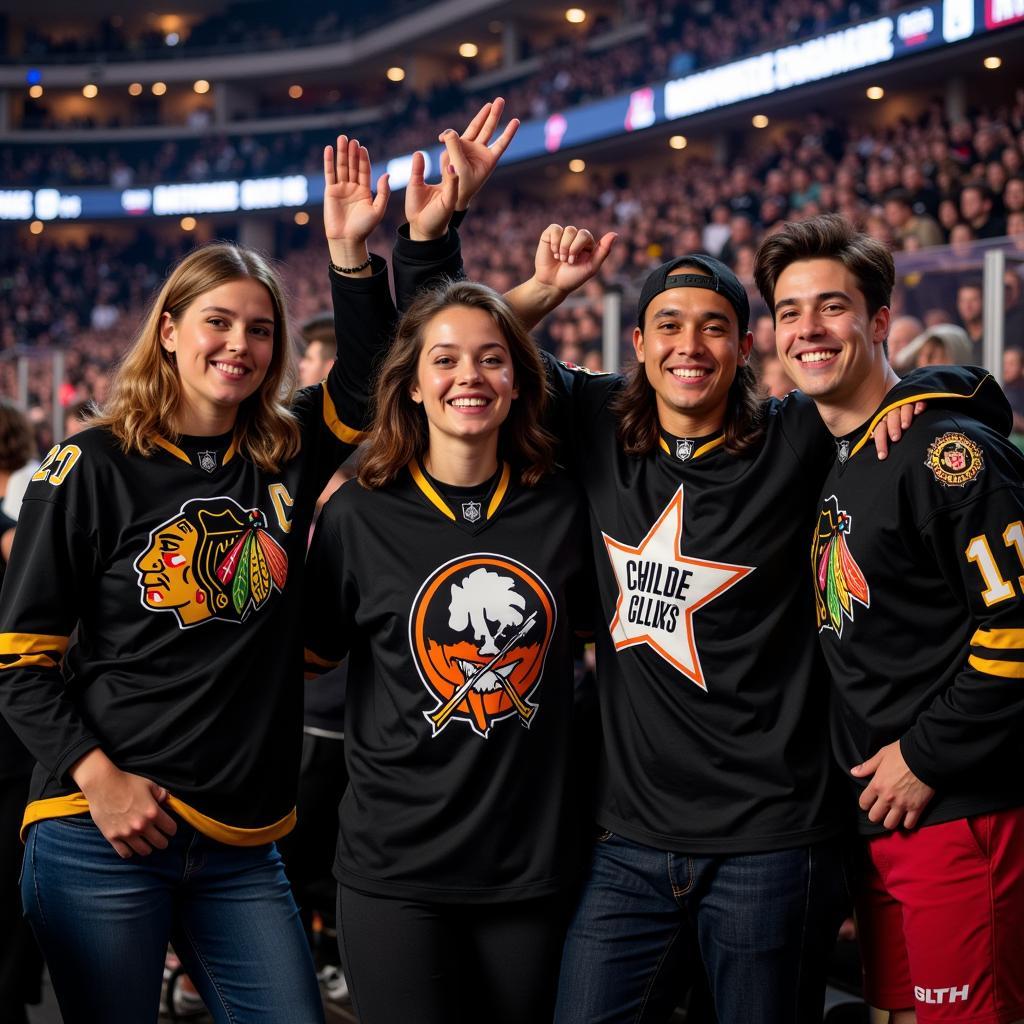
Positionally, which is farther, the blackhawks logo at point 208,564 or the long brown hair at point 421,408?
the long brown hair at point 421,408

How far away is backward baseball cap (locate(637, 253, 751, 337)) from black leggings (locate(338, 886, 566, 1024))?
1.25 meters

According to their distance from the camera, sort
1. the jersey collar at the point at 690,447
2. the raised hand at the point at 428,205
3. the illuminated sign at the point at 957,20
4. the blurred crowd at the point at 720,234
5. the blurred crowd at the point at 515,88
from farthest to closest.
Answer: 1. the blurred crowd at the point at 515,88
2. the illuminated sign at the point at 957,20
3. the blurred crowd at the point at 720,234
4. the raised hand at the point at 428,205
5. the jersey collar at the point at 690,447

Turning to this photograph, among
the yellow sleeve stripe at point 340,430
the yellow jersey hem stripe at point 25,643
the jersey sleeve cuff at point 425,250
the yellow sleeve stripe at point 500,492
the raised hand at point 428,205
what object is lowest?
the yellow jersey hem stripe at point 25,643

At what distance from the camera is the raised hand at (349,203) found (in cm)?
271

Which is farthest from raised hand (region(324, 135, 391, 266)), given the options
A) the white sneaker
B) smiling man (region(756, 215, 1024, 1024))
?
the white sneaker

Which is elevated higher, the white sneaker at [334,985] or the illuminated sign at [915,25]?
the illuminated sign at [915,25]

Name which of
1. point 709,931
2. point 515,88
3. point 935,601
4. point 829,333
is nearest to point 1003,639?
point 935,601

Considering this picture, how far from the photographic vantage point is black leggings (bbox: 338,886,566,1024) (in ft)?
7.29

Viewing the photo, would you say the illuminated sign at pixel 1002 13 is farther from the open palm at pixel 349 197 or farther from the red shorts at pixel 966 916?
the red shorts at pixel 966 916

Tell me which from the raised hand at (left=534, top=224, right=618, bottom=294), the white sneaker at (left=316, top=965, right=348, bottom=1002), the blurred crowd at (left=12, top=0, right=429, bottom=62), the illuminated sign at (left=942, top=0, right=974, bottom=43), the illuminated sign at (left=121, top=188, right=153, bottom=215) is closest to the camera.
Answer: the raised hand at (left=534, top=224, right=618, bottom=294)

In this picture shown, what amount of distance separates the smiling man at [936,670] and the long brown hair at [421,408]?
582 millimetres

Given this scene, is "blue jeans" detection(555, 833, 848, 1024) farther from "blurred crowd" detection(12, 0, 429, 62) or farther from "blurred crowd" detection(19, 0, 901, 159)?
"blurred crowd" detection(12, 0, 429, 62)

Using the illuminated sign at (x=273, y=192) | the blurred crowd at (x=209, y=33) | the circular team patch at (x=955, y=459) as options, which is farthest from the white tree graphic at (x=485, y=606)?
the blurred crowd at (x=209, y=33)

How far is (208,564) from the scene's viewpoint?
2275mm
